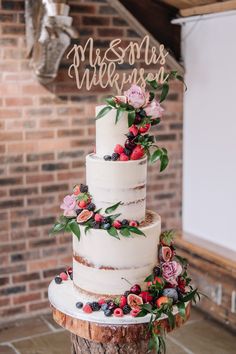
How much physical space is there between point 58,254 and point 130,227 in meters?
1.90

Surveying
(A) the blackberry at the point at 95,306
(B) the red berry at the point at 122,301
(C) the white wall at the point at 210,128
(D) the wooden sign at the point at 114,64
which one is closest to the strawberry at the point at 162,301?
(B) the red berry at the point at 122,301

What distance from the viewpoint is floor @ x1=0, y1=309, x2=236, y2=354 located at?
11.9ft

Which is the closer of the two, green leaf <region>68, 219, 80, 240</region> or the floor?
green leaf <region>68, 219, 80, 240</region>

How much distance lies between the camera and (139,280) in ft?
7.88

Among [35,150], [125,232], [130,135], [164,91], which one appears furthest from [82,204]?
[35,150]

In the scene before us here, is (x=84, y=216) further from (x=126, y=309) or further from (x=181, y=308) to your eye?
(x=181, y=308)

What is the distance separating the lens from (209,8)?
3.89m

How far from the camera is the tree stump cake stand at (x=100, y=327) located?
7.48ft

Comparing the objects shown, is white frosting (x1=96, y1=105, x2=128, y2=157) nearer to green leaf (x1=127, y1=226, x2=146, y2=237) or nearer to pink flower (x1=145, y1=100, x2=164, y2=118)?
pink flower (x1=145, y1=100, x2=164, y2=118)

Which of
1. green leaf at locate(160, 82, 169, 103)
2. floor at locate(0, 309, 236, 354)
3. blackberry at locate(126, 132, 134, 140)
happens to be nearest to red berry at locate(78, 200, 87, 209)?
blackberry at locate(126, 132, 134, 140)

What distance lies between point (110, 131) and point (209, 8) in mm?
1932

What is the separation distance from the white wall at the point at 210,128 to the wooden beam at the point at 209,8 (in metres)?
0.05

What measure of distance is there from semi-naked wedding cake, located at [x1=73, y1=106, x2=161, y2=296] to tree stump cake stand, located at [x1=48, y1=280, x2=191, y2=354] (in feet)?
0.40

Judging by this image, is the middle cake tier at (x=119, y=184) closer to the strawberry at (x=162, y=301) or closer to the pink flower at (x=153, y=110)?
the pink flower at (x=153, y=110)
